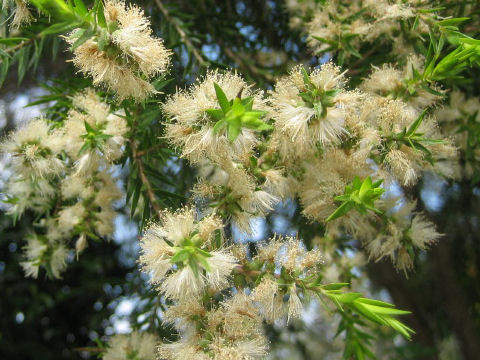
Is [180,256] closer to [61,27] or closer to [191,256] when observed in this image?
[191,256]

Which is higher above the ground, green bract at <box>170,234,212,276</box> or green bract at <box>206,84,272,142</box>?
green bract at <box>206,84,272,142</box>

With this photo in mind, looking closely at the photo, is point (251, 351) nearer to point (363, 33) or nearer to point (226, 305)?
point (226, 305)

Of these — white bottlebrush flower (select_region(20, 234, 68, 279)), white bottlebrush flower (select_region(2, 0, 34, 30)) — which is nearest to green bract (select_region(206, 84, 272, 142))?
white bottlebrush flower (select_region(2, 0, 34, 30))

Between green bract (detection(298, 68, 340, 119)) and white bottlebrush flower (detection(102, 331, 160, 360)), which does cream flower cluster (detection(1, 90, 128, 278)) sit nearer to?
white bottlebrush flower (detection(102, 331, 160, 360))

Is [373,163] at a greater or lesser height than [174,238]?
lesser

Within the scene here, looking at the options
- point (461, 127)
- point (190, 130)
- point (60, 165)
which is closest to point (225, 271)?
point (190, 130)

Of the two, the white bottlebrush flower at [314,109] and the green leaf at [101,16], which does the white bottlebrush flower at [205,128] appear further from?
the green leaf at [101,16]
